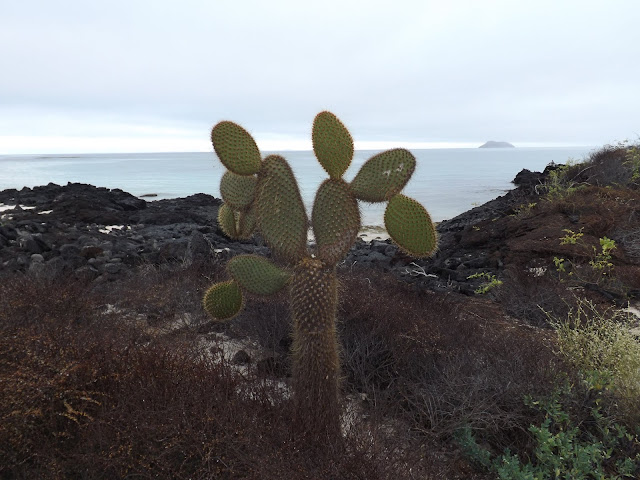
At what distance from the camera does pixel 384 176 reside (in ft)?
11.4

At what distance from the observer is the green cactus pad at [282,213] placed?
342 centimetres

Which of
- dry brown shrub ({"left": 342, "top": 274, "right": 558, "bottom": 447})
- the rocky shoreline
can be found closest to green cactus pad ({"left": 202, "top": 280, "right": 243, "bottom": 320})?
dry brown shrub ({"left": 342, "top": 274, "right": 558, "bottom": 447})

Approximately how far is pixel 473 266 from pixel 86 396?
7830mm

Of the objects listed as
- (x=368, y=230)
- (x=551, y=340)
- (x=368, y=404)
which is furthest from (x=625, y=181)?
(x=368, y=404)

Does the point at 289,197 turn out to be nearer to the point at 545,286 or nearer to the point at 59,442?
the point at 59,442

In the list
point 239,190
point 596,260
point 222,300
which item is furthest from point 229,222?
point 596,260

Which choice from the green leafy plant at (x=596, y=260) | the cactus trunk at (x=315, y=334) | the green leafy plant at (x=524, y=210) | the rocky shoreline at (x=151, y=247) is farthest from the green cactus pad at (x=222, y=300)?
the green leafy plant at (x=524, y=210)

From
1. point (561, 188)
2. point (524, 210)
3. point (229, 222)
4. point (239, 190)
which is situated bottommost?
point (524, 210)

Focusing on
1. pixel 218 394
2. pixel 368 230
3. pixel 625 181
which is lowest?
pixel 368 230

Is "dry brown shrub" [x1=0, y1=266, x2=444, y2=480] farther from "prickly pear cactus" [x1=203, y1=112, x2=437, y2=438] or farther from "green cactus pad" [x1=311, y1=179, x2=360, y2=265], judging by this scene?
"green cactus pad" [x1=311, y1=179, x2=360, y2=265]

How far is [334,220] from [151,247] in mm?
9290

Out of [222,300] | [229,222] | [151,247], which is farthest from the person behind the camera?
[151,247]

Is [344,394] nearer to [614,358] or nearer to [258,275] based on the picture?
[258,275]

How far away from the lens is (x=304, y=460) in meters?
2.44
